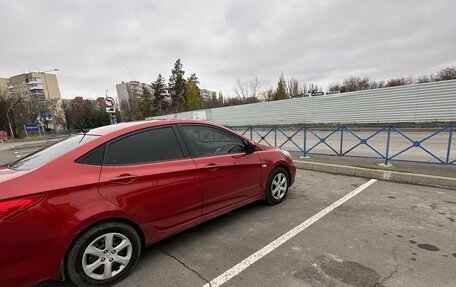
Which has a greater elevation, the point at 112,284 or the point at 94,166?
the point at 94,166

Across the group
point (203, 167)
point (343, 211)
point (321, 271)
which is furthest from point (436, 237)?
point (203, 167)

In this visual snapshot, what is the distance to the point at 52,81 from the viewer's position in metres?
71.8

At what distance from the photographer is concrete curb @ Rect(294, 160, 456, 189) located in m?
4.83

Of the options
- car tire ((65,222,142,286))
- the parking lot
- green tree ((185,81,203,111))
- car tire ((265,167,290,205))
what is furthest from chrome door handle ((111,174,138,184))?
green tree ((185,81,203,111))

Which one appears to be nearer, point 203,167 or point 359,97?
point 203,167

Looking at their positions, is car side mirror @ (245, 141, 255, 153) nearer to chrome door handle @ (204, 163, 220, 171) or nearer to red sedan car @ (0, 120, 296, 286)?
red sedan car @ (0, 120, 296, 286)

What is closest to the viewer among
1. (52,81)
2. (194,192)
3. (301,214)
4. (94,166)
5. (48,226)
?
(48,226)

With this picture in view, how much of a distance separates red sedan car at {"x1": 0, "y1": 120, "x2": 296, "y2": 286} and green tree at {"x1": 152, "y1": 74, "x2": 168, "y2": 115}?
54158 millimetres

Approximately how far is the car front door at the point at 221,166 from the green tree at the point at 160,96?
53.8m

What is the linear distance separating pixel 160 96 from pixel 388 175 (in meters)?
55.0

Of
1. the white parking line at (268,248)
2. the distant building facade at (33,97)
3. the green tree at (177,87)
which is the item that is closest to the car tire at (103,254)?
the white parking line at (268,248)

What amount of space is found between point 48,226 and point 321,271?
260 cm

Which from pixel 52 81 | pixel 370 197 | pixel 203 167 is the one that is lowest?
pixel 370 197

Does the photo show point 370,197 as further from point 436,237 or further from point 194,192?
point 194,192
